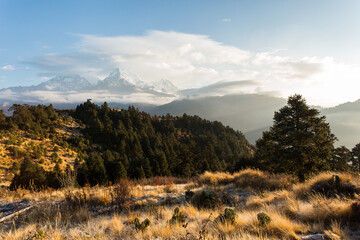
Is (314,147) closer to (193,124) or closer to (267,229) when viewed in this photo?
(267,229)

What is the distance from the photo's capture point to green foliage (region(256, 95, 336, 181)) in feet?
44.6

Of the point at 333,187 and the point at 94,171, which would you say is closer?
the point at 333,187

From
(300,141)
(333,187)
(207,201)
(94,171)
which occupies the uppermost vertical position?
(300,141)

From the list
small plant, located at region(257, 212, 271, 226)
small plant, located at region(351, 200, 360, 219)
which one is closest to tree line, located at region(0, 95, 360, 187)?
small plant, located at region(257, 212, 271, 226)

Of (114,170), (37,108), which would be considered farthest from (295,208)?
(37,108)

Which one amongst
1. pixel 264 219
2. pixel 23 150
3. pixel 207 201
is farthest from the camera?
pixel 23 150

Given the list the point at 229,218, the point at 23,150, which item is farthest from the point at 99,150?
the point at 229,218

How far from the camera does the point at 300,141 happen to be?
45.3 feet

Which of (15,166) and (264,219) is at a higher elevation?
(264,219)

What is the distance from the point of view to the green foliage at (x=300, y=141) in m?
13.6

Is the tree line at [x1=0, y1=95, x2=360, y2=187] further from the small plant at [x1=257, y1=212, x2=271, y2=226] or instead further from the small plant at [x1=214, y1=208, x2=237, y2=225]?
the small plant at [x1=257, y1=212, x2=271, y2=226]

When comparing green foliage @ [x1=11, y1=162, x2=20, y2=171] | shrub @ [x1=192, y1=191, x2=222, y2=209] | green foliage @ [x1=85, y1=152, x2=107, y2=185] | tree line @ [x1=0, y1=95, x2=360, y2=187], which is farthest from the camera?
green foliage @ [x1=85, y1=152, x2=107, y2=185]

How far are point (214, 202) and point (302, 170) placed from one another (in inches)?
436

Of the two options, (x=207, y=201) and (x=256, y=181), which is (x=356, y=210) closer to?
(x=207, y=201)
